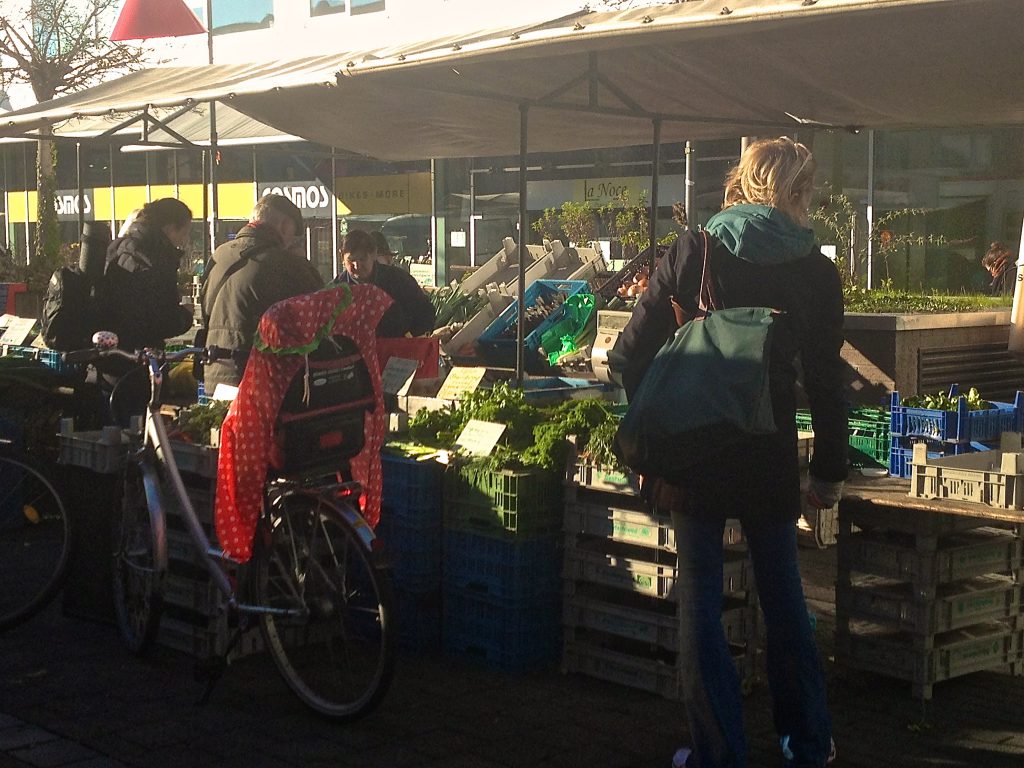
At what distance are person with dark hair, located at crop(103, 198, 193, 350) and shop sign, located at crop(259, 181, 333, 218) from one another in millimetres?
A: 19874

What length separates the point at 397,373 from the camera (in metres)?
7.07

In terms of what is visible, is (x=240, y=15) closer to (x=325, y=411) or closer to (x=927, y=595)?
(x=325, y=411)

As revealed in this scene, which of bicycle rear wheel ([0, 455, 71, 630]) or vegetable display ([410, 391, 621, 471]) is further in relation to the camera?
bicycle rear wheel ([0, 455, 71, 630])

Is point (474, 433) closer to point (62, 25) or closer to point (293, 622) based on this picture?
point (293, 622)

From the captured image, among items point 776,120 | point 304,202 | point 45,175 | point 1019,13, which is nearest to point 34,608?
point 1019,13

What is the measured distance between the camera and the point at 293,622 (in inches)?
194

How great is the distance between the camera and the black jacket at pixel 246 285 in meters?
6.04

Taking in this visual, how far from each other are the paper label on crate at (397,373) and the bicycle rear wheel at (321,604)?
207 cm

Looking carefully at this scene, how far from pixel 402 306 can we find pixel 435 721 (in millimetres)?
4027

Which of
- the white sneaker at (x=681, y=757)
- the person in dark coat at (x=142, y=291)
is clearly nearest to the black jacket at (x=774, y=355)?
the white sneaker at (x=681, y=757)

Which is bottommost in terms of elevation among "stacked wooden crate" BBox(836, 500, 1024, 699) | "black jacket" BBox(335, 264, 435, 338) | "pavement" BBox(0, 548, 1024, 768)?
"pavement" BBox(0, 548, 1024, 768)

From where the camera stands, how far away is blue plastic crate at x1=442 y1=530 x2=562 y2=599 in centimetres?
531

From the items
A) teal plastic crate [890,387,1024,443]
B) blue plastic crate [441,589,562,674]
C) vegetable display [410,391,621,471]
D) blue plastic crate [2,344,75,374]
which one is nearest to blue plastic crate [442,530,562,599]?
A: blue plastic crate [441,589,562,674]

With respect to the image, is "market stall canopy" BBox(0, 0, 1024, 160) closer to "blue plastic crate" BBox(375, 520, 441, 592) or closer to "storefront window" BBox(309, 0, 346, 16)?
"blue plastic crate" BBox(375, 520, 441, 592)
